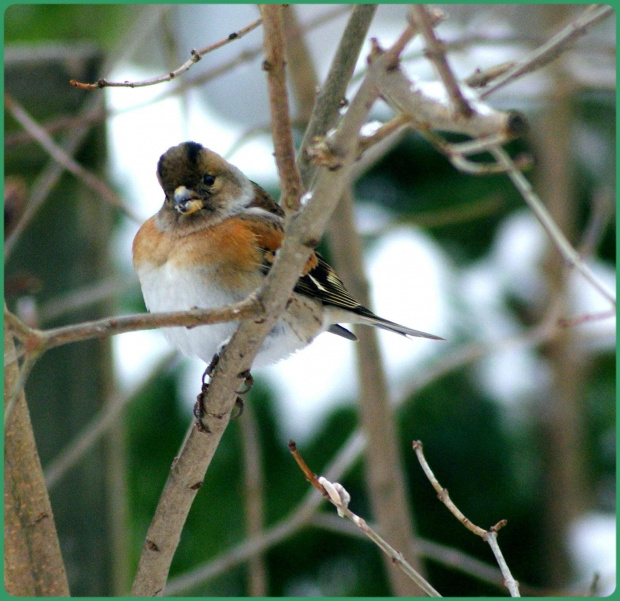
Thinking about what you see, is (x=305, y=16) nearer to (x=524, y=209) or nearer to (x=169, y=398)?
(x=524, y=209)

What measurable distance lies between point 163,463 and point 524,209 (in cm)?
229

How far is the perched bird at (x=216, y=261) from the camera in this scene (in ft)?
7.07

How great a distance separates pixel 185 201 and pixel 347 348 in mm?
1760

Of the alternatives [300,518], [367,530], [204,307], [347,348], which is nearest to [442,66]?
[367,530]

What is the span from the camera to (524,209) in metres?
4.30

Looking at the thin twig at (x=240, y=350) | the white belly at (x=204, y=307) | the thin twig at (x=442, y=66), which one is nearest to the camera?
the thin twig at (x=442, y=66)

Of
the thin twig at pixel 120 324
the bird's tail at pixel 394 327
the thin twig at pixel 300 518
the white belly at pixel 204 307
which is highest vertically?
the thin twig at pixel 120 324

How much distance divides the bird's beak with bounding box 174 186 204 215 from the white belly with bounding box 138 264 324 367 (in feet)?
0.61

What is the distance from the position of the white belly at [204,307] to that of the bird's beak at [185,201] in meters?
0.19

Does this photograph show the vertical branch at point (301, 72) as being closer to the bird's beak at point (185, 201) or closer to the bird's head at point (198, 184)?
the bird's head at point (198, 184)

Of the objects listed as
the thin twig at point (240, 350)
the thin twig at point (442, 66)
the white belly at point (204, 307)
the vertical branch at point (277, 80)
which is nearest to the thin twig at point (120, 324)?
the thin twig at point (240, 350)

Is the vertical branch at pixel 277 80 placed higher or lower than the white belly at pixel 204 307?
higher

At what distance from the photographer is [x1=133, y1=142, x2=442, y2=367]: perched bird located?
84.9 inches

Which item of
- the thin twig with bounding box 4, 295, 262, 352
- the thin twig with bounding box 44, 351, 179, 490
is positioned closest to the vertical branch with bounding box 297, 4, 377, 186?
the thin twig with bounding box 4, 295, 262, 352
